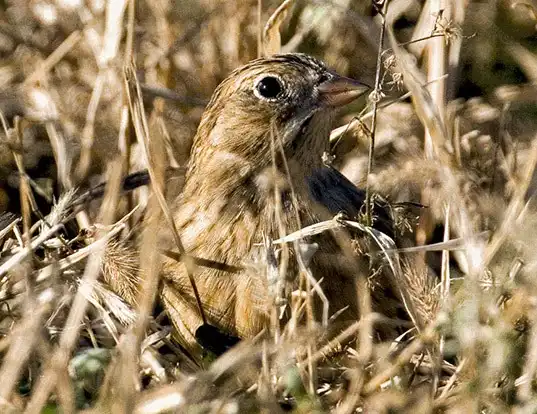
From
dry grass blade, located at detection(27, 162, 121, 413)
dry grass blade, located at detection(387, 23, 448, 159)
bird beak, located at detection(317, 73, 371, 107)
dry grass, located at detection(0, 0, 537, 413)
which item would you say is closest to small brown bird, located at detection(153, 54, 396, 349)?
bird beak, located at detection(317, 73, 371, 107)

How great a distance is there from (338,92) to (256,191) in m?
0.40

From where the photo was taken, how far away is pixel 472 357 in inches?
116

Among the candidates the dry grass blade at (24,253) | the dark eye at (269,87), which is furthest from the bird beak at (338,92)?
the dry grass blade at (24,253)

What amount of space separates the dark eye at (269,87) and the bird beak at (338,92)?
A: 13cm

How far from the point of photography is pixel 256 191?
388 cm

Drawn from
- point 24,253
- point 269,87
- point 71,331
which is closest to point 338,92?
point 269,87

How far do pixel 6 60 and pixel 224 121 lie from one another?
5.38ft

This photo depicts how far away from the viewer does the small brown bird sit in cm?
372

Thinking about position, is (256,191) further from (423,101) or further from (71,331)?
(71,331)

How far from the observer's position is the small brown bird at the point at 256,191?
372 centimetres

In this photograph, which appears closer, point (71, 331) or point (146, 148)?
point (71, 331)

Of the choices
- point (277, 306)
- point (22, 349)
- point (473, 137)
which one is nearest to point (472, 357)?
point (277, 306)

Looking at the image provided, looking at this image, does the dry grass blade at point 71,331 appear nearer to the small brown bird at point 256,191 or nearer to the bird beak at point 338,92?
the small brown bird at point 256,191

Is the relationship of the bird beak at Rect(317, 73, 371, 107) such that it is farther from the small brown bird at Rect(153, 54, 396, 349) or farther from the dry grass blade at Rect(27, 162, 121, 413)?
the dry grass blade at Rect(27, 162, 121, 413)
